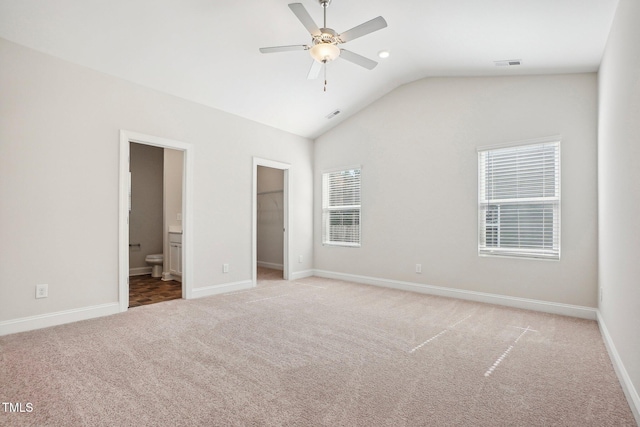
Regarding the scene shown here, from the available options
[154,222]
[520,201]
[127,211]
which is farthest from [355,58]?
[154,222]

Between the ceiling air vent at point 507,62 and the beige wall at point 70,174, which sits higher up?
the ceiling air vent at point 507,62

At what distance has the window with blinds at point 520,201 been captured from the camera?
3939 millimetres

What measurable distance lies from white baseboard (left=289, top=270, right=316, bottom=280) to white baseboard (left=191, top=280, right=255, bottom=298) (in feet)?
2.96

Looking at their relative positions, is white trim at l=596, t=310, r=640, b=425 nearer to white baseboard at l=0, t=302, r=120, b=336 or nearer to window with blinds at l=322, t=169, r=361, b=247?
window with blinds at l=322, t=169, r=361, b=247

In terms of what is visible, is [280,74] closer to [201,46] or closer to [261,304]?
[201,46]

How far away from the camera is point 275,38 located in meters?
3.69

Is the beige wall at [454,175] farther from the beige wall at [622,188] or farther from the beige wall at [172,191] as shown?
the beige wall at [172,191]

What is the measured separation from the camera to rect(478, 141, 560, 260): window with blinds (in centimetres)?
394

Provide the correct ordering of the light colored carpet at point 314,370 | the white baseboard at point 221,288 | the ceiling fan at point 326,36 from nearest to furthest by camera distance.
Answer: the light colored carpet at point 314,370 → the ceiling fan at point 326,36 → the white baseboard at point 221,288

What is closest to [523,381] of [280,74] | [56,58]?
[280,74]

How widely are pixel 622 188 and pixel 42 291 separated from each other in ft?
16.8

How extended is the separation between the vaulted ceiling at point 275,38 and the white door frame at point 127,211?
2.23 ft

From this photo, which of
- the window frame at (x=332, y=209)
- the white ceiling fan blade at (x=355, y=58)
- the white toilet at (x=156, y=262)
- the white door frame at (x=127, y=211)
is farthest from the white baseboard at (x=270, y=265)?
the white ceiling fan blade at (x=355, y=58)

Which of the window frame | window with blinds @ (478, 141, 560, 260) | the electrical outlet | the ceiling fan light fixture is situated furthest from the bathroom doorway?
window with blinds @ (478, 141, 560, 260)
